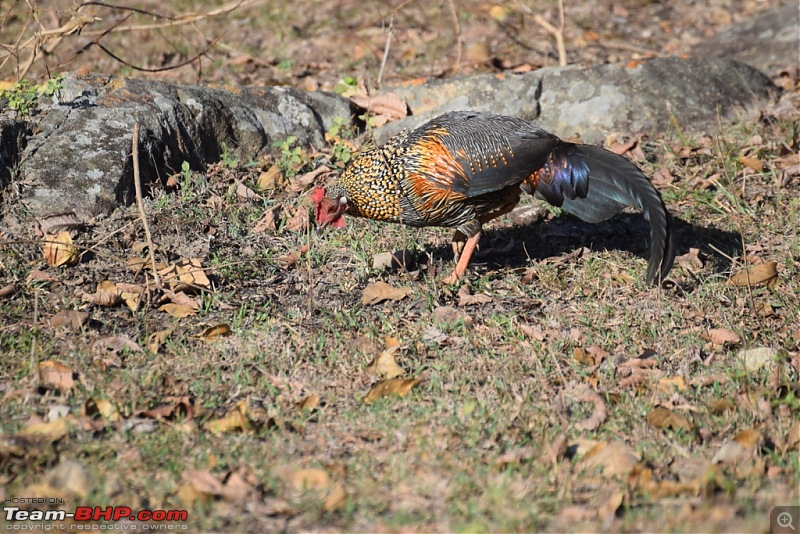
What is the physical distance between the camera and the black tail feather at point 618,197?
4.80m

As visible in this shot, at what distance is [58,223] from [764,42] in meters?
7.23

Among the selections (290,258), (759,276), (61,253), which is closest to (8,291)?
(61,253)

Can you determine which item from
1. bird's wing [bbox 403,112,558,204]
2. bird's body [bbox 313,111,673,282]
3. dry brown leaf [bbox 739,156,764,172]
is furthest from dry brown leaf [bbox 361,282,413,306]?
dry brown leaf [bbox 739,156,764,172]

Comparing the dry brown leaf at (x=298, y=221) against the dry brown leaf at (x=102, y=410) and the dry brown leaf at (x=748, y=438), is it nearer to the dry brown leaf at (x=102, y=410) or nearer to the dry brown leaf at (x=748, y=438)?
the dry brown leaf at (x=102, y=410)

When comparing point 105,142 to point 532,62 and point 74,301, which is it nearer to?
point 74,301

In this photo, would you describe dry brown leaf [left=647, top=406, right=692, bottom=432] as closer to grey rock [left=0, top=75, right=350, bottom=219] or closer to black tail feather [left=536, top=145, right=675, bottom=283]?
black tail feather [left=536, top=145, right=675, bottom=283]

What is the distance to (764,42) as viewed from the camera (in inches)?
345

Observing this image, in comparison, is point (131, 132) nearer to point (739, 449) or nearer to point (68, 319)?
point (68, 319)

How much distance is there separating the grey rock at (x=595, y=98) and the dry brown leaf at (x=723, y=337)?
283cm

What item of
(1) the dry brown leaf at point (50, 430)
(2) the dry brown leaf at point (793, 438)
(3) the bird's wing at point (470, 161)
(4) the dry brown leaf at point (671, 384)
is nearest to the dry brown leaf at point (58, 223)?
(1) the dry brown leaf at point (50, 430)

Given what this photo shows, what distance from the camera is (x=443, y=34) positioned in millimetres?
9547

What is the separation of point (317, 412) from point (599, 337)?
1705 mm

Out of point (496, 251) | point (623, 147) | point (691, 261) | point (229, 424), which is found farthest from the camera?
point (623, 147)

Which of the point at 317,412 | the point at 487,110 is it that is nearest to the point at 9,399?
the point at 317,412
